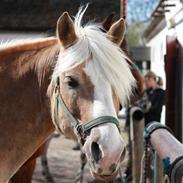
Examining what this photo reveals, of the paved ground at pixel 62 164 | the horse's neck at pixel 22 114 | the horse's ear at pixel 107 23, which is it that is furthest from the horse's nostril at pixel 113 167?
the paved ground at pixel 62 164

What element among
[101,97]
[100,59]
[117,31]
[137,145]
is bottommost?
[137,145]

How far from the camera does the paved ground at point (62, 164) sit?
26.3 ft

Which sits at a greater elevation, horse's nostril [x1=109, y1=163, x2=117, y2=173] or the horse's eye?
the horse's eye

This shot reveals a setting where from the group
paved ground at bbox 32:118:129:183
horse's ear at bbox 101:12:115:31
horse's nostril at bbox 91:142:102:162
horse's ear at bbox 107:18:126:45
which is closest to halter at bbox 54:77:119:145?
horse's nostril at bbox 91:142:102:162

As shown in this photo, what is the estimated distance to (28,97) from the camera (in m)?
3.14

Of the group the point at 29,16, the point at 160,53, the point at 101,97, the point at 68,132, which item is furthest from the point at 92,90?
the point at 160,53

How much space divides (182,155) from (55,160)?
782 centimetres

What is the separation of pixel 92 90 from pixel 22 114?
643 millimetres

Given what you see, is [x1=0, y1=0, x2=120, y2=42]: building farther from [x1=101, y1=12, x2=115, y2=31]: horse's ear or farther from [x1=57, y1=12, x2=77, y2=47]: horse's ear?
[x1=57, y1=12, x2=77, y2=47]: horse's ear

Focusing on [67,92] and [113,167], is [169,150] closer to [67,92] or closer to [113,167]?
A: [113,167]

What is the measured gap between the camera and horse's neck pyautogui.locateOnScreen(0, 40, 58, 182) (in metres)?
3.12

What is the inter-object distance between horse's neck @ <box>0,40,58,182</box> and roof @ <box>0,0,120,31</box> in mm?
2491

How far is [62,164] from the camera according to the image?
31.1ft

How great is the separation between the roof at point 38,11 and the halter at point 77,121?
2.74 metres
